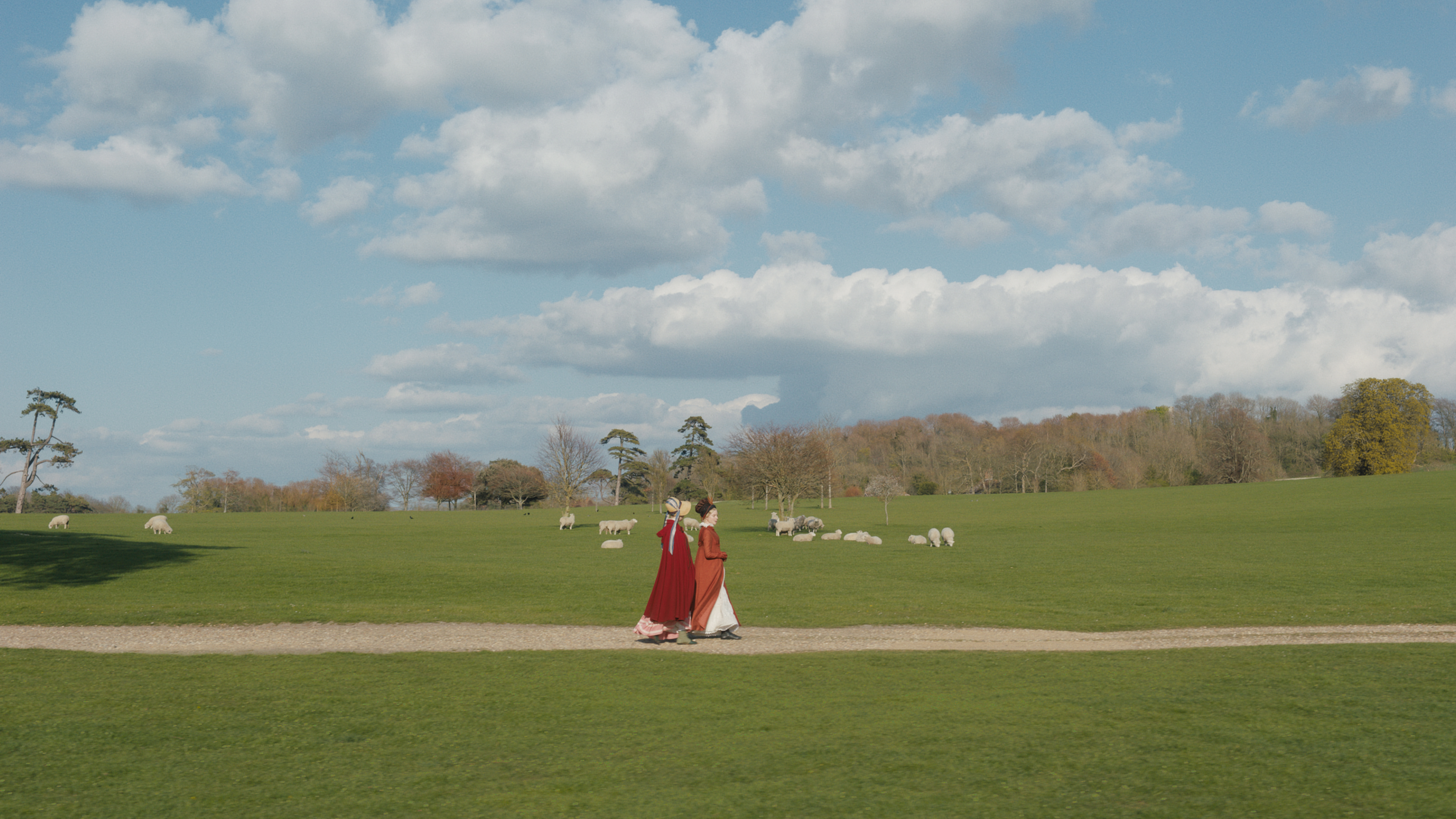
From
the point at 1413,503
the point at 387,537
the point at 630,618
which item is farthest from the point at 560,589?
the point at 1413,503

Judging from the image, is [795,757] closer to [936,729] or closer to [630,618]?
[936,729]

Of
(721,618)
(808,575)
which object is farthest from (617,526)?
(721,618)

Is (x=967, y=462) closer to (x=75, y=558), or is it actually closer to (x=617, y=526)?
(x=617, y=526)

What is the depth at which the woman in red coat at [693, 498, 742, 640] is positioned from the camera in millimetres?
13648

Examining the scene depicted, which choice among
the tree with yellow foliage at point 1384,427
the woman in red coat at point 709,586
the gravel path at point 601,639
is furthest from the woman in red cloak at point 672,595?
the tree with yellow foliage at point 1384,427

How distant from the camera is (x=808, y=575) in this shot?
26.2 meters

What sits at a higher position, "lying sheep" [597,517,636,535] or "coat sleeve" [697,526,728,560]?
"coat sleeve" [697,526,728,560]

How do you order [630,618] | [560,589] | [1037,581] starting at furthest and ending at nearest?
[1037,581], [560,589], [630,618]

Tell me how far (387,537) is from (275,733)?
4117cm

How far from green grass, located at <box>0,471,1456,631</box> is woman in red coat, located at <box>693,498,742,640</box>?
2.37m

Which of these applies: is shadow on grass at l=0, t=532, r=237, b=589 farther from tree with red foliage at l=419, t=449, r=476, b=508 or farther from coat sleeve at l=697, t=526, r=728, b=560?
tree with red foliage at l=419, t=449, r=476, b=508

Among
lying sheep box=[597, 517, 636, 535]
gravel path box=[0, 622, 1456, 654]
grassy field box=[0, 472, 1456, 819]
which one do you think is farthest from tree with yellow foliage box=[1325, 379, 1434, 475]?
gravel path box=[0, 622, 1456, 654]

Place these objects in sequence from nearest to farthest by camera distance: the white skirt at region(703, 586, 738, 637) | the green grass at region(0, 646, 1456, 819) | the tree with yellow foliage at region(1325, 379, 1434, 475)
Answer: the green grass at region(0, 646, 1456, 819) < the white skirt at region(703, 586, 738, 637) < the tree with yellow foliage at region(1325, 379, 1434, 475)

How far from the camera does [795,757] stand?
6.58 metres
